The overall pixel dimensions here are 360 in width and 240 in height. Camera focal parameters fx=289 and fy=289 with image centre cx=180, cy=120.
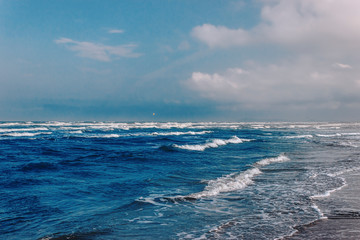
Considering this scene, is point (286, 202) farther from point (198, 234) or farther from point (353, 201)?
point (198, 234)

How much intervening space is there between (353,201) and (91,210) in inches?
278

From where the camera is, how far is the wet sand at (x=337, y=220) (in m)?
5.61

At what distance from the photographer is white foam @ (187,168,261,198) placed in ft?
30.4

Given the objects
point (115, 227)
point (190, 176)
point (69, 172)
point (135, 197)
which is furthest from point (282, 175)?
point (69, 172)

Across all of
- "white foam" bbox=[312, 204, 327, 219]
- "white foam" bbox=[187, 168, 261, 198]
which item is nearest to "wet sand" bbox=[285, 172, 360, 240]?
"white foam" bbox=[312, 204, 327, 219]

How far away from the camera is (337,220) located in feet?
21.2

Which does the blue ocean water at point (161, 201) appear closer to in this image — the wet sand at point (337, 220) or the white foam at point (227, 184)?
the white foam at point (227, 184)

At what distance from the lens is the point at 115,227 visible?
6145 millimetres

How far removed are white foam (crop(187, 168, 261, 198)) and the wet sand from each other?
292cm

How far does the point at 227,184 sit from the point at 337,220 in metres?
4.38

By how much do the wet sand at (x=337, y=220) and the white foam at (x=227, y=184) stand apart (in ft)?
9.57

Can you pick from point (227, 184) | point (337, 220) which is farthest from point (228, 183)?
point (337, 220)

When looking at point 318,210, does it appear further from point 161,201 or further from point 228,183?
point 161,201

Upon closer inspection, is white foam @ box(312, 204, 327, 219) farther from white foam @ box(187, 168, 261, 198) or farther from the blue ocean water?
white foam @ box(187, 168, 261, 198)
